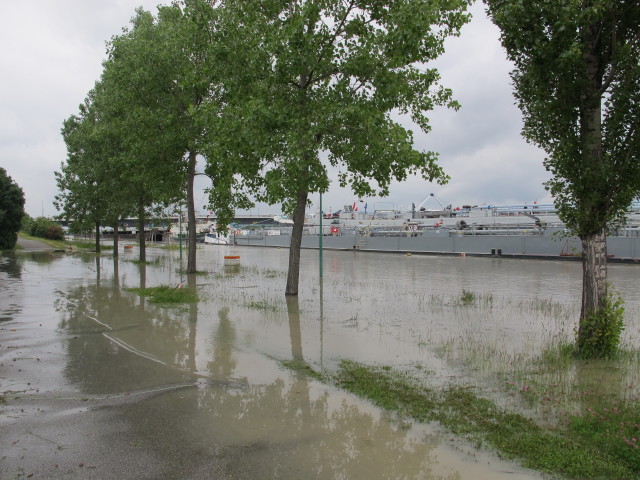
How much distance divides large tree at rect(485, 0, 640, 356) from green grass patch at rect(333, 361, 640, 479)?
3282 mm

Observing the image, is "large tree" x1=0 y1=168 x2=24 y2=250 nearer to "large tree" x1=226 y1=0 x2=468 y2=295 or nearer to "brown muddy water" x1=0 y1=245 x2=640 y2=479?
"brown muddy water" x1=0 y1=245 x2=640 y2=479

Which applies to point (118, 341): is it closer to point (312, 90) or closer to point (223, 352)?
point (223, 352)

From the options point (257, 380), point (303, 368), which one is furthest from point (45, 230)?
point (257, 380)

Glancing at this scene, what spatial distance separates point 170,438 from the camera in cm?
485

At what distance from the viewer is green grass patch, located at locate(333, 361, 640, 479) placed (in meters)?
4.21

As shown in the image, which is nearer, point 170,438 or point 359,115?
point 170,438

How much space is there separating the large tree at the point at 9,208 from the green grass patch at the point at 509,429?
1702 inches

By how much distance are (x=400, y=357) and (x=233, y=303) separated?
6.99 m

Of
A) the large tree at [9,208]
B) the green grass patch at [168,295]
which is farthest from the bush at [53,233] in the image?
the green grass patch at [168,295]

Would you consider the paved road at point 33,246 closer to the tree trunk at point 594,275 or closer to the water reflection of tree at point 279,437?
the water reflection of tree at point 279,437

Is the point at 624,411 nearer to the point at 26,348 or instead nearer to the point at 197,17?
the point at 26,348

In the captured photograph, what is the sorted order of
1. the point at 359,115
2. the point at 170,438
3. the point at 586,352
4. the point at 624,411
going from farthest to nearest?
the point at 359,115 < the point at 586,352 < the point at 624,411 < the point at 170,438

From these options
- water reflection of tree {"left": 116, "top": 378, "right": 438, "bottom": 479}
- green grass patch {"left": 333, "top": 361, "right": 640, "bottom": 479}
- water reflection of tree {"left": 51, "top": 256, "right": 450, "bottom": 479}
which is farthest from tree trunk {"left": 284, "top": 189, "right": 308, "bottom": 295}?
water reflection of tree {"left": 116, "top": 378, "right": 438, "bottom": 479}

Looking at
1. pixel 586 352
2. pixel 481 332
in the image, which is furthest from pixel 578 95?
pixel 481 332
